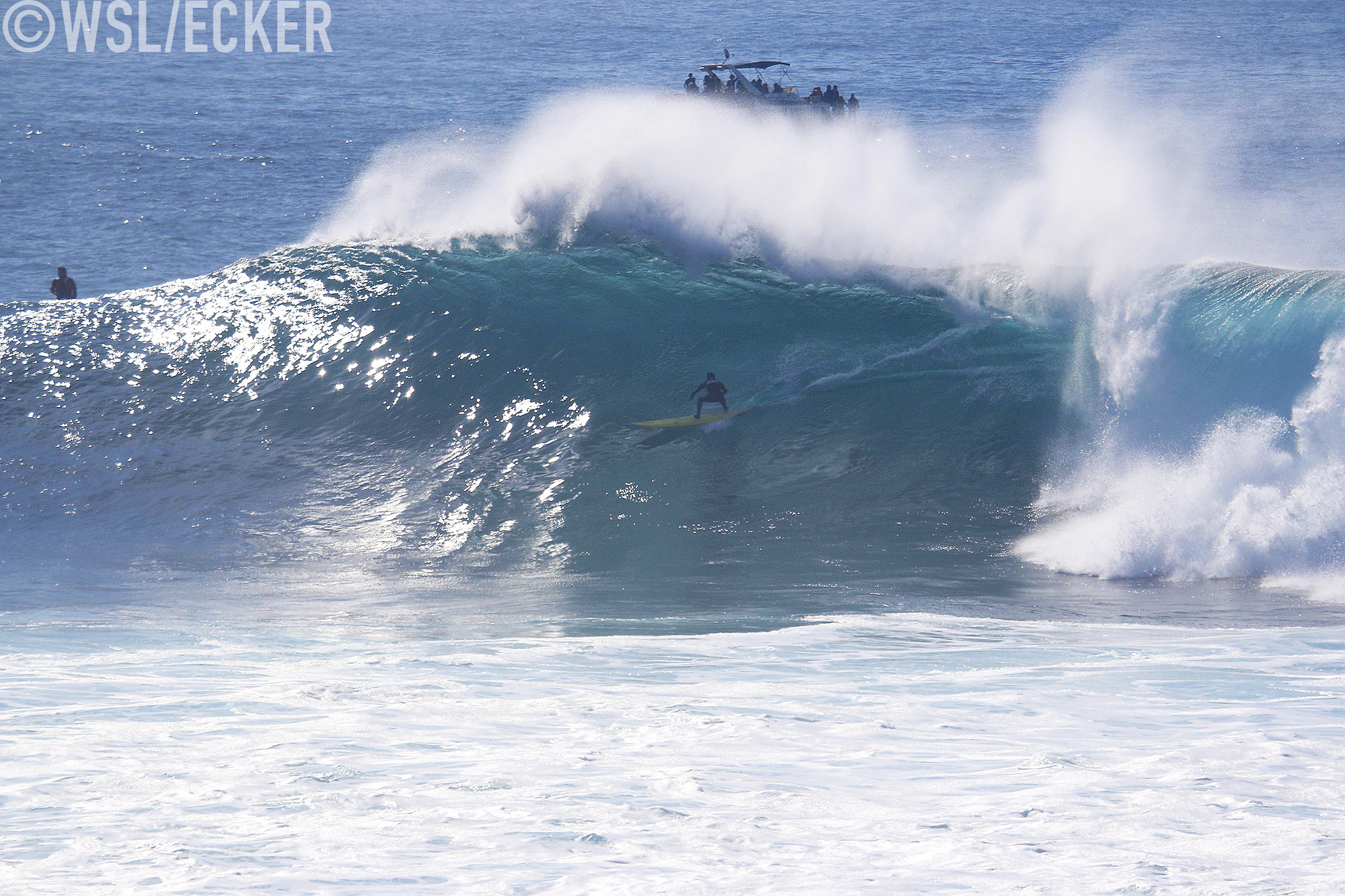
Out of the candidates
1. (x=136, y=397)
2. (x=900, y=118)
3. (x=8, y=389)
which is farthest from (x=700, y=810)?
(x=900, y=118)

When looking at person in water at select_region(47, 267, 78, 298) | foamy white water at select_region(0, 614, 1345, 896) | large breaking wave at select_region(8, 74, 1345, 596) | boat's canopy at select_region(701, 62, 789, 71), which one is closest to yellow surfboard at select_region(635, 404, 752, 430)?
large breaking wave at select_region(8, 74, 1345, 596)

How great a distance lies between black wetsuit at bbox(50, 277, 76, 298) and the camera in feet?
70.2

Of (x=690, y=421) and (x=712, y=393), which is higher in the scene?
(x=712, y=393)

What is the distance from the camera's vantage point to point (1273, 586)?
995cm

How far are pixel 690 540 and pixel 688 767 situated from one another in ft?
18.9

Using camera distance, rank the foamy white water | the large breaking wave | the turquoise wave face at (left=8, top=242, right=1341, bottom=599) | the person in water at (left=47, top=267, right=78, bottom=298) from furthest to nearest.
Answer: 1. the person in water at (left=47, top=267, right=78, bottom=298)
2. the turquoise wave face at (left=8, top=242, right=1341, bottom=599)
3. the large breaking wave
4. the foamy white water

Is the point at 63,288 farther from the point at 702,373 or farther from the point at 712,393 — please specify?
the point at 712,393

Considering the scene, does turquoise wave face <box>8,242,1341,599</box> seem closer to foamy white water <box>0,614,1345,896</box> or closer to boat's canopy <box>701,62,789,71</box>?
foamy white water <box>0,614,1345,896</box>

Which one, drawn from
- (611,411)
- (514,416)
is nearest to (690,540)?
(611,411)

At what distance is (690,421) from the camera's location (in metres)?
13.8

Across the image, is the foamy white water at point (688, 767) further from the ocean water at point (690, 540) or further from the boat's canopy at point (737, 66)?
the boat's canopy at point (737, 66)

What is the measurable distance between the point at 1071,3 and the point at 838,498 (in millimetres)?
82931

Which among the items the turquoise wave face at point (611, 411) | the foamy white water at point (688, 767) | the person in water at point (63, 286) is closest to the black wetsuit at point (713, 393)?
the turquoise wave face at point (611, 411)

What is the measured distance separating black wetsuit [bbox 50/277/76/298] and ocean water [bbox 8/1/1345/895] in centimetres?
469
